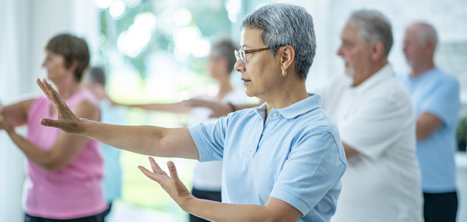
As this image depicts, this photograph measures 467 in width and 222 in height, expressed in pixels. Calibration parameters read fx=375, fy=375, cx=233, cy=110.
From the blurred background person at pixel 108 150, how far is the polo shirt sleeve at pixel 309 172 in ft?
6.26

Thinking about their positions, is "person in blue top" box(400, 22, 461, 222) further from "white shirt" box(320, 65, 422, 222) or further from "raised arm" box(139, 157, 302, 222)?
"raised arm" box(139, 157, 302, 222)

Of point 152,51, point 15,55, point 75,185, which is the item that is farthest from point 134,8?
point 75,185

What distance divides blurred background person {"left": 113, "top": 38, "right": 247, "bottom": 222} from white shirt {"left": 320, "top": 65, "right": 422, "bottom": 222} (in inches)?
35.5

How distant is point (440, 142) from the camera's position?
224 cm

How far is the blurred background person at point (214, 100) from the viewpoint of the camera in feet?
7.72

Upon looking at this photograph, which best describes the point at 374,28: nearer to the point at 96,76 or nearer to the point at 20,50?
the point at 96,76

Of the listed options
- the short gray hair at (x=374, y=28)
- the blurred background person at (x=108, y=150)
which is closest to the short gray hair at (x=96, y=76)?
the blurred background person at (x=108, y=150)

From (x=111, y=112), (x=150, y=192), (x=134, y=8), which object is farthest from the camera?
(x=150, y=192)

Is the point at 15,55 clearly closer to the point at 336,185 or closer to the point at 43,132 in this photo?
the point at 43,132

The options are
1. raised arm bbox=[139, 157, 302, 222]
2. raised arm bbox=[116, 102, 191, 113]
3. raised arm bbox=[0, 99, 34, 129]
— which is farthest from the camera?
raised arm bbox=[116, 102, 191, 113]

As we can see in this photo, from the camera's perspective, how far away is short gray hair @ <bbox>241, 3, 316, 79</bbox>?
102 cm

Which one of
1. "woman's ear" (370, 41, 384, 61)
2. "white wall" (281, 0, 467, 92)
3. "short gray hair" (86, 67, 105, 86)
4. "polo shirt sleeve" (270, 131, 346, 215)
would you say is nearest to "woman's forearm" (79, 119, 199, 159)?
"polo shirt sleeve" (270, 131, 346, 215)

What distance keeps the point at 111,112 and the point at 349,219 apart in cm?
199

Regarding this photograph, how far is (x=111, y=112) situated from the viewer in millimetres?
2924
